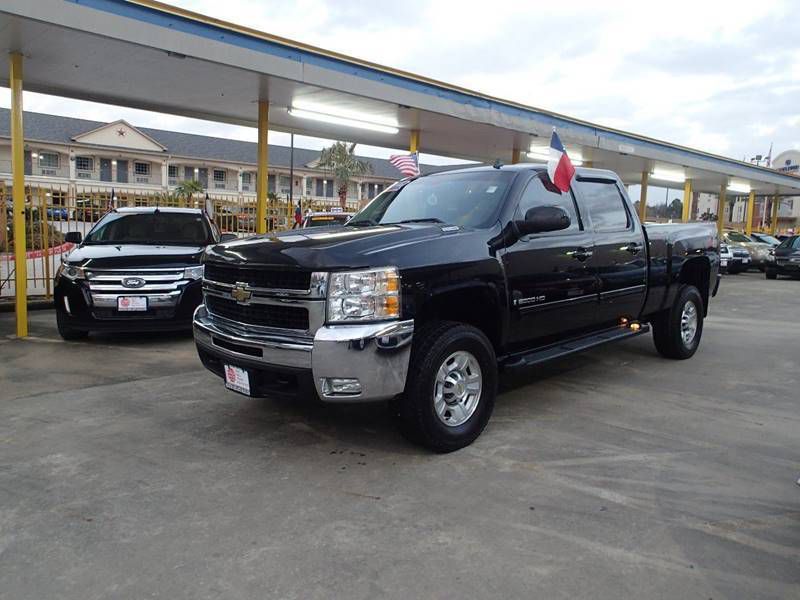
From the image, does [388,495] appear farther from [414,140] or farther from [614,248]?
[414,140]

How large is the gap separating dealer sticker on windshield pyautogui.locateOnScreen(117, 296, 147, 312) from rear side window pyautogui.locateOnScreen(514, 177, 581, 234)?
4694mm

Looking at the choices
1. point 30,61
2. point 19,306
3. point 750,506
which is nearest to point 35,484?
point 750,506

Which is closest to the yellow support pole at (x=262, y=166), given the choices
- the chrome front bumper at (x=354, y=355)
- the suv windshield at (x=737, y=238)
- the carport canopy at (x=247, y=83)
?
the carport canopy at (x=247, y=83)

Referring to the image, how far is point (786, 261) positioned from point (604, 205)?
56.5 feet

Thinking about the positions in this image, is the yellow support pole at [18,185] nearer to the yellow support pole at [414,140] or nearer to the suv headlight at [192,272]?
the suv headlight at [192,272]

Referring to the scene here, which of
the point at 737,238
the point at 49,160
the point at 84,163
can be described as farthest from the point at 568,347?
the point at 84,163

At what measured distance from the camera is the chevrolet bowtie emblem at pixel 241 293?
4090 mm

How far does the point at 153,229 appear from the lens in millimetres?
8508

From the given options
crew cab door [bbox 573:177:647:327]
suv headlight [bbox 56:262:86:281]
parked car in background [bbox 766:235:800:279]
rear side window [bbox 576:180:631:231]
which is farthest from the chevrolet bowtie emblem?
parked car in background [bbox 766:235:800:279]

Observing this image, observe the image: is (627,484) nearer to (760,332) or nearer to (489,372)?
(489,372)

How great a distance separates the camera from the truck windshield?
4766 mm

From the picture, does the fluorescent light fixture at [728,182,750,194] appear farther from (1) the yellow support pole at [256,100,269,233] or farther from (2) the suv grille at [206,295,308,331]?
(2) the suv grille at [206,295,308,331]

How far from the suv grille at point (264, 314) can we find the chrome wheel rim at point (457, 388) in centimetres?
97

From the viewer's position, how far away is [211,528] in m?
3.13
